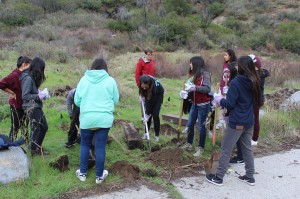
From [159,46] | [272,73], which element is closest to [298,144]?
[272,73]

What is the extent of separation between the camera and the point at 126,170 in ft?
17.1

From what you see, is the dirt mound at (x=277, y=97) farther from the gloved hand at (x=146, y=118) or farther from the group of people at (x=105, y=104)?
the gloved hand at (x=146, y=118)

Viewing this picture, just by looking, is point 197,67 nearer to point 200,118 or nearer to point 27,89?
point 200,118

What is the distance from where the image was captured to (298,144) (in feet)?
23.8

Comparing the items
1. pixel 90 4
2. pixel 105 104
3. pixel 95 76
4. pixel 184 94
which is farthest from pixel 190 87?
pixel 90 4

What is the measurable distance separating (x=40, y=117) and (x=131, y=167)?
159 centimetres

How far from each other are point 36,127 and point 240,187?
3145 millimetres

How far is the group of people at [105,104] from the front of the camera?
474 cm

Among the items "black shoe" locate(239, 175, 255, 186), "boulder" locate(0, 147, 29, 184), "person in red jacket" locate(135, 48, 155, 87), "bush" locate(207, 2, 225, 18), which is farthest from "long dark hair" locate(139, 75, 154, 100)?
"bush" locate(207, 2, 225, 18)

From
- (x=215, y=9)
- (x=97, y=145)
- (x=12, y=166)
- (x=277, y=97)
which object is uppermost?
(x=215, y=9)

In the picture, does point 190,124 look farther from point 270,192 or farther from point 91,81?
point 91,81

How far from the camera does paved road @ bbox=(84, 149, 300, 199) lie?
15.7ft

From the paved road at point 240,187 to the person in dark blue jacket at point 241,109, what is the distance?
16 cm

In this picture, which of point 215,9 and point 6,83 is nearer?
point 6,83
